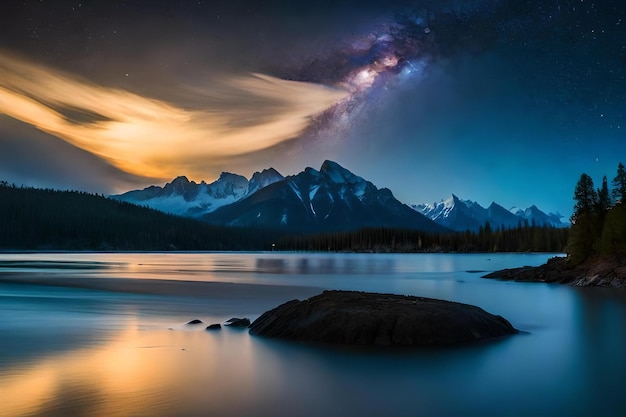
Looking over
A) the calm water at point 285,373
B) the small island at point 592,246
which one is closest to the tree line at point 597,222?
the small island at point 592,246

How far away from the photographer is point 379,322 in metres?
21.9

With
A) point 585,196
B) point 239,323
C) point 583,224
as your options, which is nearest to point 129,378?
point 239,323

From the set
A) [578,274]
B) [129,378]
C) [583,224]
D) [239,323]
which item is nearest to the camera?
[129,378]

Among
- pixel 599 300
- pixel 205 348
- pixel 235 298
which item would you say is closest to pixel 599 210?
pixel 599 300

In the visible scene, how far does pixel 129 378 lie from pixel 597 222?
68.1 metres

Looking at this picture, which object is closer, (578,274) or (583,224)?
(578,274)

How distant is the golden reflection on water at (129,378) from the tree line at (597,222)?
177ft

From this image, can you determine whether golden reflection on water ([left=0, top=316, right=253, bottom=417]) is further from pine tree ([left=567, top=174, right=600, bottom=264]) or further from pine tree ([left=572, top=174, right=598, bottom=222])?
pine tree ([left=572, top=174, right=598, bottom=222])

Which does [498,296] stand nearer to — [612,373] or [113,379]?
[612,373]

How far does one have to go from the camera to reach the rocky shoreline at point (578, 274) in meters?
58.0

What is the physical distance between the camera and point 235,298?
46.6m

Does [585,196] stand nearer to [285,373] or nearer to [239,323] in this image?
[239,323]

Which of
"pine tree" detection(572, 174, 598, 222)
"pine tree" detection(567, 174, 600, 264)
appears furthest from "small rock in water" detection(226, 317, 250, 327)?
"pine tree" detection(572, 174, 598, 222)

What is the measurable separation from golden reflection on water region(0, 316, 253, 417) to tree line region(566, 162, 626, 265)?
5407 centimetres
